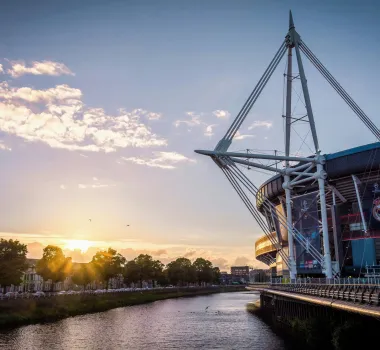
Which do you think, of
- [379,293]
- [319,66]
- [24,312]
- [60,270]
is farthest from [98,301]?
[379,293]

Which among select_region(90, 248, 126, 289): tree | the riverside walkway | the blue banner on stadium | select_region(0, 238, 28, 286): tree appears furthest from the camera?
select_region(90, 248, 126, 289): tree

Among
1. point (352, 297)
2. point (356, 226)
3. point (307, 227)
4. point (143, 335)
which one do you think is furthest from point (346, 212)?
point (352, 297)

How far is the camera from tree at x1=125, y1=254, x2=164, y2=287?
530 ft

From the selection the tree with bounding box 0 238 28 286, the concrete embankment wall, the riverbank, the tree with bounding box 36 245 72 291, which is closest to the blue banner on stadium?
the concrete embankment wall

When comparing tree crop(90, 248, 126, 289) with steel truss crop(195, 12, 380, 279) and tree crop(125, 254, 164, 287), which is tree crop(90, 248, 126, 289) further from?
steel truss crop(195, 12, 380, 279)

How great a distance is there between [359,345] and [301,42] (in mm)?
56147

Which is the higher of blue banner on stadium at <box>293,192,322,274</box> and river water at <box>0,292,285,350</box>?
blue banner on stadium at <box>293,192,322,274</box>

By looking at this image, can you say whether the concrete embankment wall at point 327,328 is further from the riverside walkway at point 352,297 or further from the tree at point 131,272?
the tree at point 131,272

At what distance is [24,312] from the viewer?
220 feet

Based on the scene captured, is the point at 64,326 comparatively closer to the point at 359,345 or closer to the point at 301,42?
the point at 359,345

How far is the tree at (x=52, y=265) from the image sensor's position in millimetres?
105312

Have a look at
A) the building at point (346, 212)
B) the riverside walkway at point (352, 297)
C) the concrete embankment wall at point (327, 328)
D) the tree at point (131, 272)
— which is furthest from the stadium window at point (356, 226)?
the tree at point (131, 272)

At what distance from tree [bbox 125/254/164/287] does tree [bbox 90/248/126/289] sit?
98.5 feet

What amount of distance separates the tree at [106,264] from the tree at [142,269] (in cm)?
3003
